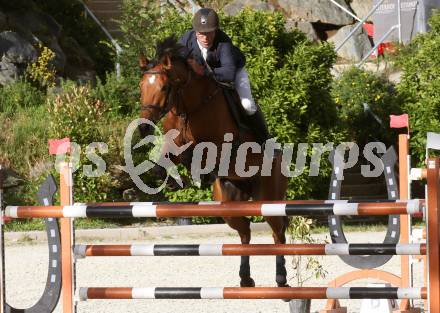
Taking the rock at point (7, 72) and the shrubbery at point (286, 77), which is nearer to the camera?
the shrubbery at point (286, 77)

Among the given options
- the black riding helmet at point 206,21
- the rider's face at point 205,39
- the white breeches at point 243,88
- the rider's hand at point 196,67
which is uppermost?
the black riding helmet at point 206,21

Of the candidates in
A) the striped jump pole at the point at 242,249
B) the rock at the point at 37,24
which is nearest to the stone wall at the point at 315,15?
the rock at the point at 37,24

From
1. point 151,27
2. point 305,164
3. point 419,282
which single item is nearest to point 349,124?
point 305,164

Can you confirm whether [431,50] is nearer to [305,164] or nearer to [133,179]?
[305,164]

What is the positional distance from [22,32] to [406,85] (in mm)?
7751

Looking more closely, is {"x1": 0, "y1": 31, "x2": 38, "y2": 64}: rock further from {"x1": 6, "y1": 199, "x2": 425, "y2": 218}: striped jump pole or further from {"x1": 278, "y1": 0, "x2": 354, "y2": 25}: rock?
{"x1": 6, "y1": 199, "x2": 425, "y2": 218}: striped jump pole

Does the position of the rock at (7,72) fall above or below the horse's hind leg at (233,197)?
above

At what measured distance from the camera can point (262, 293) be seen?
632 centimetres

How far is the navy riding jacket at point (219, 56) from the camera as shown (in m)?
8.73

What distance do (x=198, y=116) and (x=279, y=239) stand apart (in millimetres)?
1592

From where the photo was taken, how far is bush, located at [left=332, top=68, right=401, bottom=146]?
1838 cm

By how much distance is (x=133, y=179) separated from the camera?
638 inches

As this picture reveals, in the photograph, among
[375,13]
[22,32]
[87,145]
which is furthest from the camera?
[375,13]

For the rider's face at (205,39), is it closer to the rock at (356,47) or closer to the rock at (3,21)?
the rock at (3,21)
